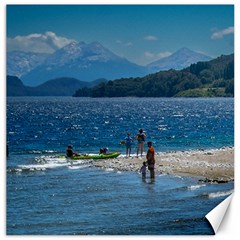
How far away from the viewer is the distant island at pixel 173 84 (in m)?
10.7

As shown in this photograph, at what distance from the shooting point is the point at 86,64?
1098cm

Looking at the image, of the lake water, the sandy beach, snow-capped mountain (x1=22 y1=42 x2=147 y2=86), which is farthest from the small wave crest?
snow-capped mountain (x1=22 y1=42 x2=147 y2=86)

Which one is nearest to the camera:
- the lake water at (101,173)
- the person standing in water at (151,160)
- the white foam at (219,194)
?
the lake water at (101,173)

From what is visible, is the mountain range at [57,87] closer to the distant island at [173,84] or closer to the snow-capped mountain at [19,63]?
the distant island at [173,84]

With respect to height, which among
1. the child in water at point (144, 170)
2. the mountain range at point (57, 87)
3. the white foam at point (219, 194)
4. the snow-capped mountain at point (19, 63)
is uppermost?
the snow-capped mountain at point (19, 63)

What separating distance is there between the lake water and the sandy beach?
159mm

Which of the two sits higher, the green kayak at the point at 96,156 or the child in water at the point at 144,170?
the green kayak at the point at 96,156

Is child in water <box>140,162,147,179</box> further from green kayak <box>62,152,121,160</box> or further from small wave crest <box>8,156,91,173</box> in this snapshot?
small wave crest <box>8,156,91,173</box>

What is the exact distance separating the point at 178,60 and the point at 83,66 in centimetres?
158

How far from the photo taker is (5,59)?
397 inches

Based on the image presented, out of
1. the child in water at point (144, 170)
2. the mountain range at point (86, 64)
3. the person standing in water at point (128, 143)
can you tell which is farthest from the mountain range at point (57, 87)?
the child in water at point (144, 170)

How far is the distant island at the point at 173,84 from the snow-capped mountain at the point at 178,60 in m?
0.11

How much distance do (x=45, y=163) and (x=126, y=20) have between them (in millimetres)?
2983
